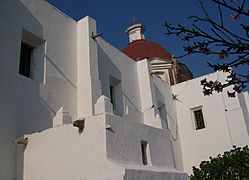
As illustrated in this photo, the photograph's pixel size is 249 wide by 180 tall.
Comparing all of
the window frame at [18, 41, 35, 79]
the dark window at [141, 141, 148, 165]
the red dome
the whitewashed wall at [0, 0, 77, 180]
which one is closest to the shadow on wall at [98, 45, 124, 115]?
the whitewashed wall at [0, 0, 77, 180]

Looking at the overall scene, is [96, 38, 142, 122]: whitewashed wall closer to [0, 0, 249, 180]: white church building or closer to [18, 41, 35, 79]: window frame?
[0, 0, 249, 180]: white church building

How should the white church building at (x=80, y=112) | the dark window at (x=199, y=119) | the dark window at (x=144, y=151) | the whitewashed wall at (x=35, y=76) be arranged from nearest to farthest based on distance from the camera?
the white church building at (x=80, y=112)
the whitewashed wall at (x=35, y=76)
the dark window at (x=144, y=151)
the dark window at (x=199, y=119)

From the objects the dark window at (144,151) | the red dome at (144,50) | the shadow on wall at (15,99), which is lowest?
the dark window at (144,151)

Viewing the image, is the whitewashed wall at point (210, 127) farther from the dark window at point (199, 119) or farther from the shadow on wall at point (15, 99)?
the shadow on wall at point (15, 99)

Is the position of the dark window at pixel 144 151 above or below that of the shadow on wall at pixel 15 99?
below

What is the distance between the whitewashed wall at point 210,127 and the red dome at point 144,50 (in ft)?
15.2

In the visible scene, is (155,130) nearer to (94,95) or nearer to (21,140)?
(94,95)

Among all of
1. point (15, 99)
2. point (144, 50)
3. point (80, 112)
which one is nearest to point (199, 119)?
point (144, 50)

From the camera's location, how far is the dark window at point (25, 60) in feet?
28.3

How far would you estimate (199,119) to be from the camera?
15500 mm

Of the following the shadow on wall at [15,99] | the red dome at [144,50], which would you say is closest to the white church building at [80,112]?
the shadow on wall at [15,99]

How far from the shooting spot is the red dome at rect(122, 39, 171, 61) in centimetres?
1992

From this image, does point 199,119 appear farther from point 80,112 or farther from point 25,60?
point 25,60

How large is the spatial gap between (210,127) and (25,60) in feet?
30.6
